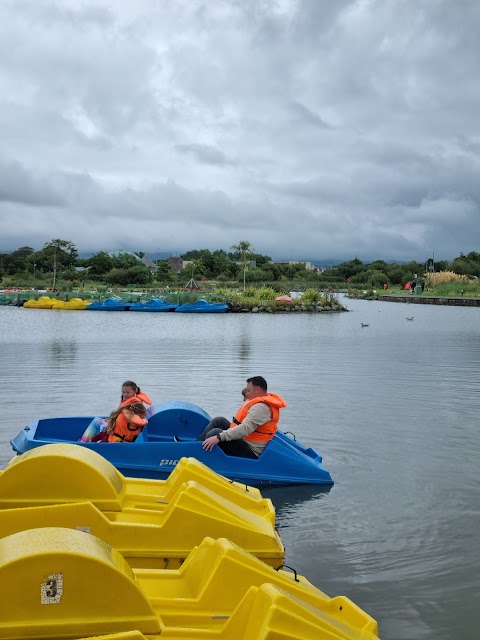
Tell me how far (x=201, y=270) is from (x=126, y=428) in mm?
102956

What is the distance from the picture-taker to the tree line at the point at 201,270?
90625 millimetres

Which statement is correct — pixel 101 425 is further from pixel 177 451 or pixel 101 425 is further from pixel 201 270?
pixel 201 270

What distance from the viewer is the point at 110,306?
186 ft

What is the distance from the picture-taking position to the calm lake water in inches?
269

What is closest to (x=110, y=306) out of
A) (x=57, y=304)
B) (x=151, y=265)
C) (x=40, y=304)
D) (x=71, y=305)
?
(x=71, y=305)

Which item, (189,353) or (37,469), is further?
(189,353)

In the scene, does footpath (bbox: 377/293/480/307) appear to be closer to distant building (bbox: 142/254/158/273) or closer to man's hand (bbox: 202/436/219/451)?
distant building (bbox: 142/254/158/273)

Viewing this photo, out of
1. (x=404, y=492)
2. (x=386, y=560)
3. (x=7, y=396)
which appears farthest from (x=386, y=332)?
(x=386, y=560)

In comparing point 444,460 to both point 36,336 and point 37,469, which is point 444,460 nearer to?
point 37,469

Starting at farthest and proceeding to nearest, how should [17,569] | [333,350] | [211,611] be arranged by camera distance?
[333,350] → [211,611] → [17,569]

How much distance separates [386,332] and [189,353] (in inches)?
595

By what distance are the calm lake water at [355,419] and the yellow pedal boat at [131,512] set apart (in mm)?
1300

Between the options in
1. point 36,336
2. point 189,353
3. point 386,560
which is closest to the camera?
point 386,560

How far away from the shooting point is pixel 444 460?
36.4 feet
